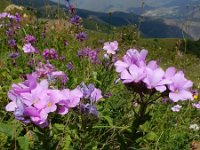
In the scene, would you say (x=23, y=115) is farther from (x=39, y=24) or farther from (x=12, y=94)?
(x=39, y=24)

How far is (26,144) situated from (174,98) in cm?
99

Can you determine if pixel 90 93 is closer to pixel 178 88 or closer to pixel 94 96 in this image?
pixel 94 96

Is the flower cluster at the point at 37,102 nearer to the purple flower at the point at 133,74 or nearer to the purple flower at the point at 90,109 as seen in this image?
the purple flower at the point at 90,109

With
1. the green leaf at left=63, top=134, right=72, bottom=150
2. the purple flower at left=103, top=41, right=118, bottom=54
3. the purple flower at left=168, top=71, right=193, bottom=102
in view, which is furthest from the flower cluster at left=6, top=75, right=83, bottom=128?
the purple flower at left=103, top=41, right=118, bottom=54

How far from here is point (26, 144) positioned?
2.62 m

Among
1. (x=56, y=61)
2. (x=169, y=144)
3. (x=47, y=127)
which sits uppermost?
(x=47, y=127)

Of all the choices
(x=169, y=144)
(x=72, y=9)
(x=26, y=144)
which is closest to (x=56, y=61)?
(x=72, y=9)

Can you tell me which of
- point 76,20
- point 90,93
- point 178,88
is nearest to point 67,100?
point 90,93

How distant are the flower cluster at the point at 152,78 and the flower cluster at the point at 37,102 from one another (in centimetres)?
30

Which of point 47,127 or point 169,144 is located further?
point 169,144

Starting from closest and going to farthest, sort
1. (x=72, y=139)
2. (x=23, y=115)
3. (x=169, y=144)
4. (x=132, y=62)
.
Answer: (x=23, y=115) < (x=132, y=62) < (x=72, y=139) < (x=169, y=144)

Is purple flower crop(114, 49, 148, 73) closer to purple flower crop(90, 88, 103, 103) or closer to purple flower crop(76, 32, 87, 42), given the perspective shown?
purple flower crop(90, 88, 103, 103)

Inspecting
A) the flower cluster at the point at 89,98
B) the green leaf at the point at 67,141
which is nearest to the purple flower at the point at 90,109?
the flower cluster at the point at 89,98

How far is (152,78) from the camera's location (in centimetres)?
217
